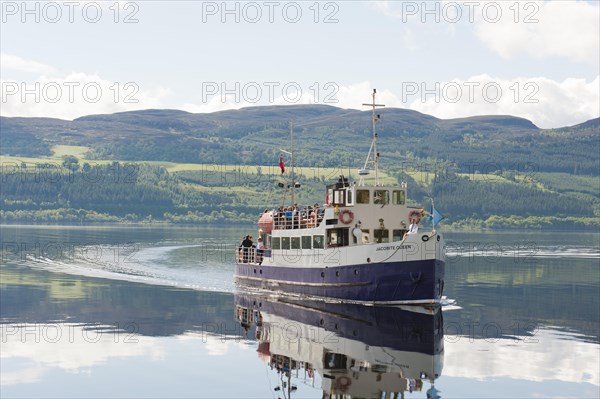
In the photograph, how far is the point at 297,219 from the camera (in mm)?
69312

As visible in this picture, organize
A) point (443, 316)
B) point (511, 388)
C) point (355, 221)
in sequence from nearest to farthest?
point (511, 388), point (443, 316), point (355, 221)

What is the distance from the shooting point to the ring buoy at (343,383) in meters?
34.1

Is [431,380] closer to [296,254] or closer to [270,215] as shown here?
[296,254]

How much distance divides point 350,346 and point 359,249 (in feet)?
54.2

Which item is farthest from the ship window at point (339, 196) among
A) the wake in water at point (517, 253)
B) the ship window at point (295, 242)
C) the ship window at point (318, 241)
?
the wake in water at point (517, 253)

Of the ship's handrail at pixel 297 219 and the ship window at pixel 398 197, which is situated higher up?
the ship window at pixel 398 197

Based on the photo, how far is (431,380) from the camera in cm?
3575

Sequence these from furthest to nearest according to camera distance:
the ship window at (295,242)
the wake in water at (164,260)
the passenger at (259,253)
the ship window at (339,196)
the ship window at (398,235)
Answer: the wake in water at (164,260) < the passenger at (259,253) < the ship window at (295,242) < the ship window at (339,196) < the ship window at (398,235)

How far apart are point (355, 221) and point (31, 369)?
29769 mm

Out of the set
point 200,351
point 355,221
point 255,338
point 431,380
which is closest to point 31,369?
point 200,351

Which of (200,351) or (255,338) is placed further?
(255,338)

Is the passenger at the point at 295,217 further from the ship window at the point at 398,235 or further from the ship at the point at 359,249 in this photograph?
the ship window at the point at 398,235

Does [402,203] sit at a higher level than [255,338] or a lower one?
higher

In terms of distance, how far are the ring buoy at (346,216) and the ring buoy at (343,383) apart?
2726cm
